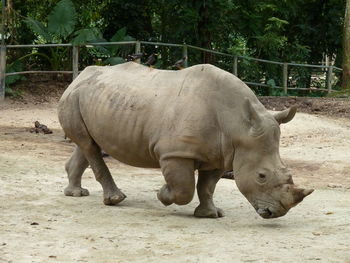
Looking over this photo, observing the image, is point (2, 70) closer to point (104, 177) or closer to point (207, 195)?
point (104, 177)

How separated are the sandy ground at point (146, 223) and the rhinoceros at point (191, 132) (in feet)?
0.93

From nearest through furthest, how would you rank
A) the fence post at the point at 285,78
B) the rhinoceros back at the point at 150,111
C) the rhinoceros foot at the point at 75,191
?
the rhinoceros back at the point at 150,111, the rhinoceros foot at the point at 75,191, the fence post at the point at 285,78

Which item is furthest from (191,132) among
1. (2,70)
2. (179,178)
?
(2,70)

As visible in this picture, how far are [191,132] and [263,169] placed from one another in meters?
0.71

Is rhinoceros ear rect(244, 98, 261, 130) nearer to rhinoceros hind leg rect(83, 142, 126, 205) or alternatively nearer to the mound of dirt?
rhinoceros hind leg rect(83, 142, 126, 205)

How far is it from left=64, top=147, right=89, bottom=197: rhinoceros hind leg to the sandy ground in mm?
127

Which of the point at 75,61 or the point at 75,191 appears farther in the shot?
the point at 75,61

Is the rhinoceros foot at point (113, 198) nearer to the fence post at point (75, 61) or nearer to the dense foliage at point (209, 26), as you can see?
the fence post at point (75, 61)

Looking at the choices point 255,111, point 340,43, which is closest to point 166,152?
point 255,111

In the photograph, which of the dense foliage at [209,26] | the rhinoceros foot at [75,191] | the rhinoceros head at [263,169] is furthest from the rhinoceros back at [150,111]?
the dense foliage at [209,26]

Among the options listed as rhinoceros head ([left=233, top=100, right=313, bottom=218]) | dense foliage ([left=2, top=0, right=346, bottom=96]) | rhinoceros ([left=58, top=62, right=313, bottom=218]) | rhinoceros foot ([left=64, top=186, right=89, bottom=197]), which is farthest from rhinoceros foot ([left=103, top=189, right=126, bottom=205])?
dense foliage ([left=2, top=0, right=346, bottom=96])

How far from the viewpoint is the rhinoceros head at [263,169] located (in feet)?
23.1

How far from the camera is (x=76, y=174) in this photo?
866 cm

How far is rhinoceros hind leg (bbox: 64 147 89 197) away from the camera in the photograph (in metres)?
8.61
